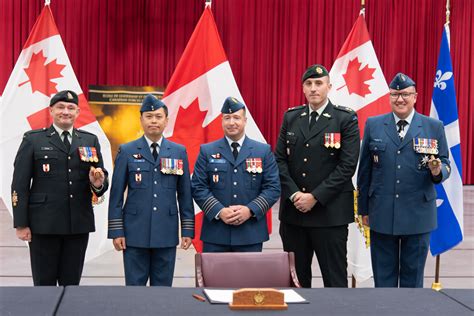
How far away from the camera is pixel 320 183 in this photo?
3.26 metres

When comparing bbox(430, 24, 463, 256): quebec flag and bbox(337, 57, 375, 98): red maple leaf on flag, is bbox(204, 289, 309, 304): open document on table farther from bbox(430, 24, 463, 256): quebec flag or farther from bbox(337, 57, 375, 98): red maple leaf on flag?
bbox(337, 57, 375, 98): red maple leaf on flag

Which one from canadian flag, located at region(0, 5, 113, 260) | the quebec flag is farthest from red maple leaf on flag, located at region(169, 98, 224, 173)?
the quebec flag

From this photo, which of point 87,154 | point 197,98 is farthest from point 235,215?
point 197,98

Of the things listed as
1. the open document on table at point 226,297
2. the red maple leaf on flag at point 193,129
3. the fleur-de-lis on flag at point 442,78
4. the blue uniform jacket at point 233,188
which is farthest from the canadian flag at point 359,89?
the open document on table at point 226,297

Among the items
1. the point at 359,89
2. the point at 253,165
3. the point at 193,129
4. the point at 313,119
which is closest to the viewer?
the point at 253,165

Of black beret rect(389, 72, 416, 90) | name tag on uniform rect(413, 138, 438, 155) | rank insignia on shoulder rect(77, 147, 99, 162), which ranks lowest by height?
rank insignia on shoulder rect(77, 147, 99, 162)

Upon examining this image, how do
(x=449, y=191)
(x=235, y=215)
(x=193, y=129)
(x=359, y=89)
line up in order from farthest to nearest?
(x=359, y=89), (x=193, y=129), (x=449, y=191), (x=235, y=215)

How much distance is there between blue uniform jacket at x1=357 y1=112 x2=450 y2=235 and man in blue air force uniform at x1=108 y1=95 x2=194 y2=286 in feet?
3.28

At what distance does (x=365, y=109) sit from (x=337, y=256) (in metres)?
1.41

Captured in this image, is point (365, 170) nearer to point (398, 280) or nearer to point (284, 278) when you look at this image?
point (398, 280)

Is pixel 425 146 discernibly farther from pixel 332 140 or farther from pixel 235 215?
pixel 235 215

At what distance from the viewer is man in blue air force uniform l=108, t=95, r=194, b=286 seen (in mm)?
3072

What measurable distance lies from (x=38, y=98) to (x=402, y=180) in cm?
245

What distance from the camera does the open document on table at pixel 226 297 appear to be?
1.84 metres
